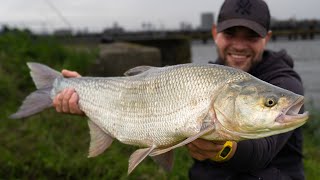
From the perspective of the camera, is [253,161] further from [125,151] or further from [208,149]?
[125,151]

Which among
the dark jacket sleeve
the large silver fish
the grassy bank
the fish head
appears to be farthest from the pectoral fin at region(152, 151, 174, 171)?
the grassy bank

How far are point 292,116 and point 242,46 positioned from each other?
57.5 inches

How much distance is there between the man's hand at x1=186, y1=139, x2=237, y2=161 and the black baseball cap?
1.13 m

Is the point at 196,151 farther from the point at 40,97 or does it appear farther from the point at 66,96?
the point at 40,97

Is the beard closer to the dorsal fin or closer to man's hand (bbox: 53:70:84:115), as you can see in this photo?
the dorsal fin

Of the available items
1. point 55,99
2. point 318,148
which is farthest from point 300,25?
point 55,99

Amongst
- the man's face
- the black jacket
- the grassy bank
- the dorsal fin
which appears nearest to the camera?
the dorsal fin

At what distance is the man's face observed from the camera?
370 cm

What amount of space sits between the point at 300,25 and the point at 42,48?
217 feet

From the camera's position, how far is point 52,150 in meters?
5.04

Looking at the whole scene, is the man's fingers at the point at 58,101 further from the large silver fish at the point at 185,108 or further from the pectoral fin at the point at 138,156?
the pectoral fin at the point at 138,156

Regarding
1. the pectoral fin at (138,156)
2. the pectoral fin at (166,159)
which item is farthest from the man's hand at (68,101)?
the pectoral fin at (138,156)

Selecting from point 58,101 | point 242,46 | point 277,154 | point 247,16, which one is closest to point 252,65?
point 242,46

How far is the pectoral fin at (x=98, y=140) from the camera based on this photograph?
10.6 feet
